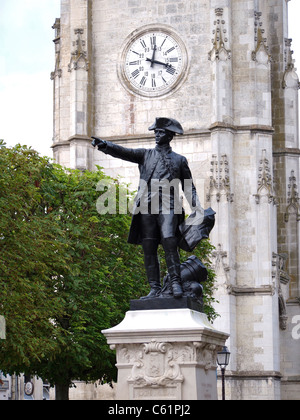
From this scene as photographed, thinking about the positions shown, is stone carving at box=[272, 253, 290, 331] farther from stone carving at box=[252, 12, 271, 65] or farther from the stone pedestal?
the stone pedestal

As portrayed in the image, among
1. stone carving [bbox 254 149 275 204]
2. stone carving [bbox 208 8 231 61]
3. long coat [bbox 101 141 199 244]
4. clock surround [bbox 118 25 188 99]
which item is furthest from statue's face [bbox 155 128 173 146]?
clock surround [bbox 118 25 188 99]

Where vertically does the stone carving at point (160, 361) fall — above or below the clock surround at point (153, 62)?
below

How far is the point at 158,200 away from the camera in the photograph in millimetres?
14961

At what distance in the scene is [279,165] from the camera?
5175 cm

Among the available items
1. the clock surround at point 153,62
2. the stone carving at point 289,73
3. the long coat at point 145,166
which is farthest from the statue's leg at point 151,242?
the stone carving at point 289,73

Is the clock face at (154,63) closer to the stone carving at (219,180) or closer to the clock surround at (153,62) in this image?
the clock surround at (153,62)

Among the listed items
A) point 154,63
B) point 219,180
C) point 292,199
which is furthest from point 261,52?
point 292,199

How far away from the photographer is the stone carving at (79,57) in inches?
1857

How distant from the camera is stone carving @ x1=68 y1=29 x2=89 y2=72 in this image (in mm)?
47156

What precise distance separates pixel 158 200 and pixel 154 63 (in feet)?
108

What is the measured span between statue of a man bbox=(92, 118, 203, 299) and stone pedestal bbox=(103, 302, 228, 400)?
600 millimetres

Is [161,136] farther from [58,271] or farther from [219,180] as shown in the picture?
[219,180]

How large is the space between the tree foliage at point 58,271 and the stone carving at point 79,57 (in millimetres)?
12869
